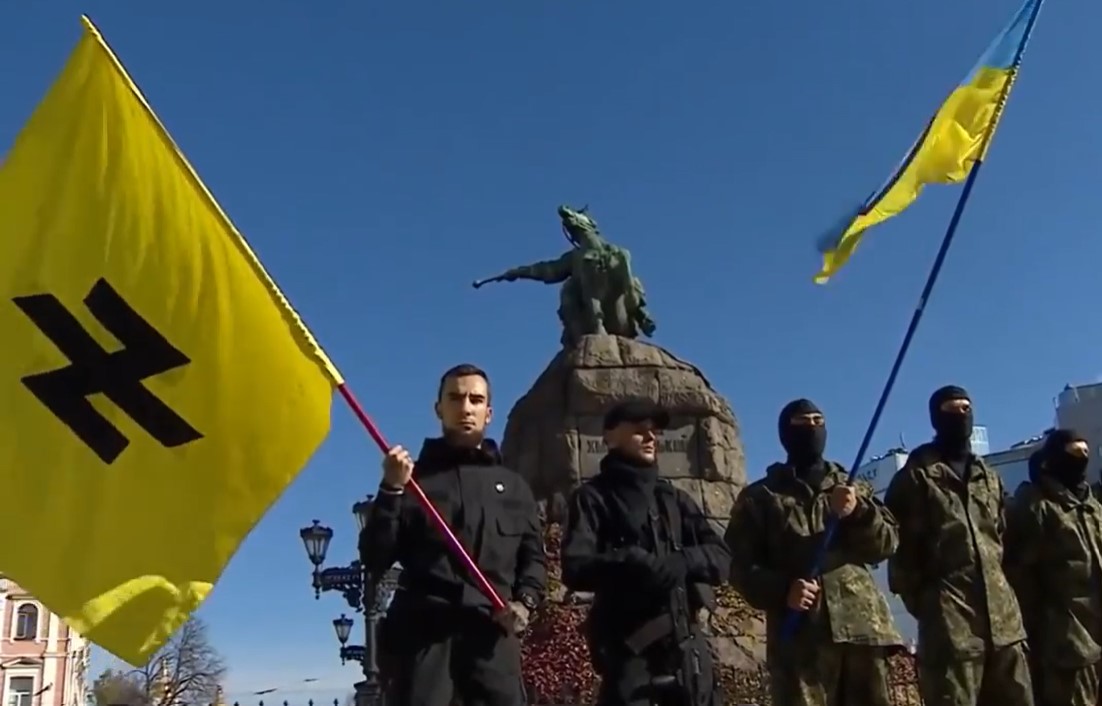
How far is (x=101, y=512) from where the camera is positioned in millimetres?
3768

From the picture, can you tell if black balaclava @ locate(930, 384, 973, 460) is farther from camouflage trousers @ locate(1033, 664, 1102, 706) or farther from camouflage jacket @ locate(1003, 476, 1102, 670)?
camouflage trousers @ locate(1033, 664, 1102, 706)

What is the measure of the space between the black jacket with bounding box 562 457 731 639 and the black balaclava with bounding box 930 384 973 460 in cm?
143

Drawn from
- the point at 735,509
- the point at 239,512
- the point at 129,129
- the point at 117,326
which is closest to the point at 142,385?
the point at 117,326

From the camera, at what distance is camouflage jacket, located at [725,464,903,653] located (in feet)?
15.9

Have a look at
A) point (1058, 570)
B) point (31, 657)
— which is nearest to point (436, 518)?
point (1058, 570)

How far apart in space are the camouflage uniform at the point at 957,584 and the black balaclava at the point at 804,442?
60 centimetres

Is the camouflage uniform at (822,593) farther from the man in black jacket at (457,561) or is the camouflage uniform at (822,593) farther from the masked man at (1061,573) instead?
the masked man at (1061,573)

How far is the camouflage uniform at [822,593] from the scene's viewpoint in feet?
15.8

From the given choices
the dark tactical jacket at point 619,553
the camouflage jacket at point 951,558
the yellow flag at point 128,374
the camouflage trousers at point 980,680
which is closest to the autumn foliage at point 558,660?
the camouflage jacket at point 951,558

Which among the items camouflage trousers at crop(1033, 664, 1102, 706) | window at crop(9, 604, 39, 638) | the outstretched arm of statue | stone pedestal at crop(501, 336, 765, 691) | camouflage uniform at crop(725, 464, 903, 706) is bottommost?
camouflage trousers at crop(1033, 664, 1102, 706)

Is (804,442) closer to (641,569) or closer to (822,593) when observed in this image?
(822,593)

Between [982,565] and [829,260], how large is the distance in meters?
1.47

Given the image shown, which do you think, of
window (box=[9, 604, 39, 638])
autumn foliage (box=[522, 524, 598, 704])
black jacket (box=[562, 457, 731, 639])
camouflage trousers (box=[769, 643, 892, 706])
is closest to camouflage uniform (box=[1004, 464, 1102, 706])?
camouflage trousers (box=[769, 643, 892, 706])

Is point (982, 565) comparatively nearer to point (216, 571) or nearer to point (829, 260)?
point (829, 260)
